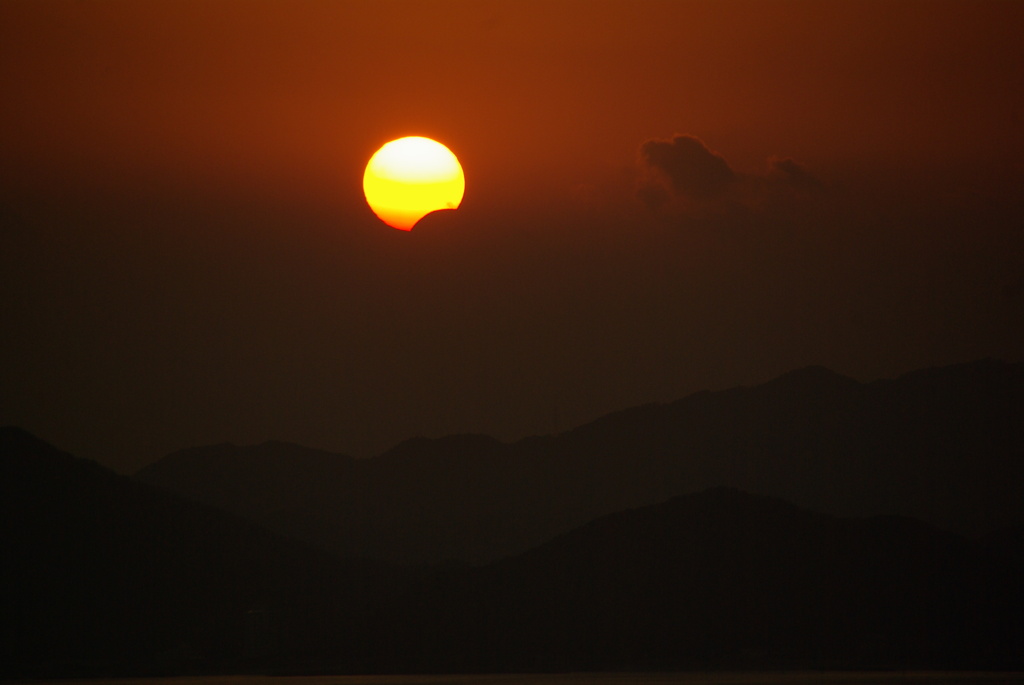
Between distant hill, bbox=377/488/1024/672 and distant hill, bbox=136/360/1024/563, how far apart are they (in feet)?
1.20

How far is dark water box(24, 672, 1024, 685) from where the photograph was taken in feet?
32.0

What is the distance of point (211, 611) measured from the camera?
12664mm

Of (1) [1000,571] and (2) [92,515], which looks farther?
(2) [92,515]

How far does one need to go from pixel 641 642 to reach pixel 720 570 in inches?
58.6

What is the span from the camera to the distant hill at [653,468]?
13.2 meters

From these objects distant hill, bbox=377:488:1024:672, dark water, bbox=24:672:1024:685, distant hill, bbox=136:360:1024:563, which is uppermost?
distant hill, bbox=136:360:1024:563

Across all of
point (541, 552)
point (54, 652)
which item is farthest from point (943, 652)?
point (54, 652)

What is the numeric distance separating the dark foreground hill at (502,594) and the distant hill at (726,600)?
0.9 inches

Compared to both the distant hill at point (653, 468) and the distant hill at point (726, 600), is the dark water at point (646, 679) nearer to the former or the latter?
the distant hill at point (726, 600)

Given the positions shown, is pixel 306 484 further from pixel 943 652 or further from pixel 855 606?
pixel 943 652

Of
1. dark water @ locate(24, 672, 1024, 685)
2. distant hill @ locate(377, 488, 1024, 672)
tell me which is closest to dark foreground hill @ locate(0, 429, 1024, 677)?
distant hill @ locate(377, 488, 1024, 672)

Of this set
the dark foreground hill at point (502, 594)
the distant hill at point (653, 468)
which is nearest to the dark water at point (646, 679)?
the dark foreground hill at point (502, 594)

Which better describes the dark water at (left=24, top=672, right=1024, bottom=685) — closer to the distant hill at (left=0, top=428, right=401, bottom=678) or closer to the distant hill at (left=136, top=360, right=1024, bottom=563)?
the distant hill at (left=0, top=428, right=401, bottom=678)

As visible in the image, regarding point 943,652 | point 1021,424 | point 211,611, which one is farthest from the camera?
point 1021,424
